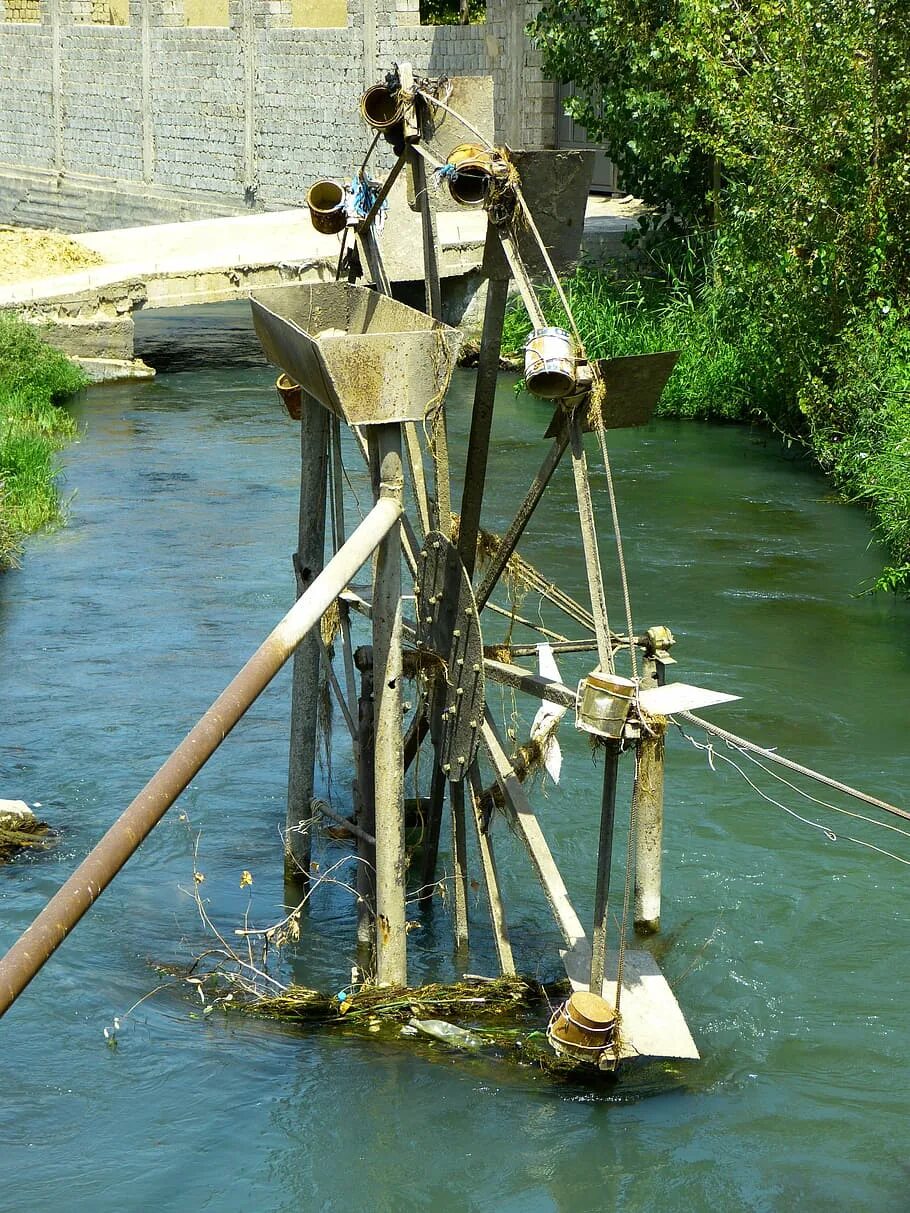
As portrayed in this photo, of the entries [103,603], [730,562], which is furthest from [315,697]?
[730,562]

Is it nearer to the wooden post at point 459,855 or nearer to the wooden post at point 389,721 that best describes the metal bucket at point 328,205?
the wooden post at point 389,721

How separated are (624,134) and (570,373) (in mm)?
10836

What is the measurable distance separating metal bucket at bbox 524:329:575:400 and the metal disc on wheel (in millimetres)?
736

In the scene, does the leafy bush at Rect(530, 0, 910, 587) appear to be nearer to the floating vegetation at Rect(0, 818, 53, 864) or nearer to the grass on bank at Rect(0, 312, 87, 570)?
the floating vegetation at Rect(0, 818, 53, 864)

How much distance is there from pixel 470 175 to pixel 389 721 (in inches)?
63.1

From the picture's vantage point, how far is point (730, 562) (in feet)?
33.2

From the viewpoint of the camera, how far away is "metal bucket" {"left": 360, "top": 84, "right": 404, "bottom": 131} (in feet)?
17.3

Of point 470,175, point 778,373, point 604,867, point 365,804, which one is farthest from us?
point 778,373

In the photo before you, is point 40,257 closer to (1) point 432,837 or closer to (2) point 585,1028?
(1) point 432,837

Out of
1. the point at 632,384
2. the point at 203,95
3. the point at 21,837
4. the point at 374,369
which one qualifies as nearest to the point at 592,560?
the point at 374,369

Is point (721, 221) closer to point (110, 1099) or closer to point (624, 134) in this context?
point (624, 134)

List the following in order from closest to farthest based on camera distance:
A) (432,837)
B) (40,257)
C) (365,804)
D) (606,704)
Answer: (606,704)
(365,804)
(432,837)
(40,257)

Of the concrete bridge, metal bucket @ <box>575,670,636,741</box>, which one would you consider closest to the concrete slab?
metal bucket @ <box>575,670,636,741</box>

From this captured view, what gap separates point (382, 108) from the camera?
17.4 feet
